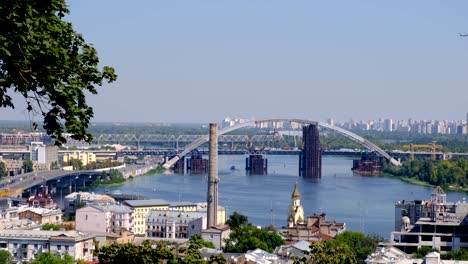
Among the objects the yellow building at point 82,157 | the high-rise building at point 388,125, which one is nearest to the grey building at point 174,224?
the yellow building at point 82,157

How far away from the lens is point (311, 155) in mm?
42969

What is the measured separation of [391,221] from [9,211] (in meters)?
6.66

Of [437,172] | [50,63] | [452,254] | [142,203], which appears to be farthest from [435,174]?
[50,63]

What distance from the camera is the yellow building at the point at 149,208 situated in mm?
18359

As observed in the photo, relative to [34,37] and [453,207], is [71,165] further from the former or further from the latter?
[34,37]

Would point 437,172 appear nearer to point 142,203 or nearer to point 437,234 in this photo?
point 142,203

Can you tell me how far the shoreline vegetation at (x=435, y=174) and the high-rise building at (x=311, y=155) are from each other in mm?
2438

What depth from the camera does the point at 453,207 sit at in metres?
15.3

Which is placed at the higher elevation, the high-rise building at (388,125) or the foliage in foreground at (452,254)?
the high-rise building at (388,125)

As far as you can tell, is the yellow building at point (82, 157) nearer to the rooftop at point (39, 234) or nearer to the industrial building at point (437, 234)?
the rooftop at point (39, 234)

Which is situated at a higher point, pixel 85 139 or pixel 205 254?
pixel 85 139

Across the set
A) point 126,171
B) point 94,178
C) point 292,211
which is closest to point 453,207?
point 292,211

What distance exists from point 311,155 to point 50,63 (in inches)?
1601

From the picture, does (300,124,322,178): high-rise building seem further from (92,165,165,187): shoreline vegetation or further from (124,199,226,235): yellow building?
(124,199,226,235): yellow building
